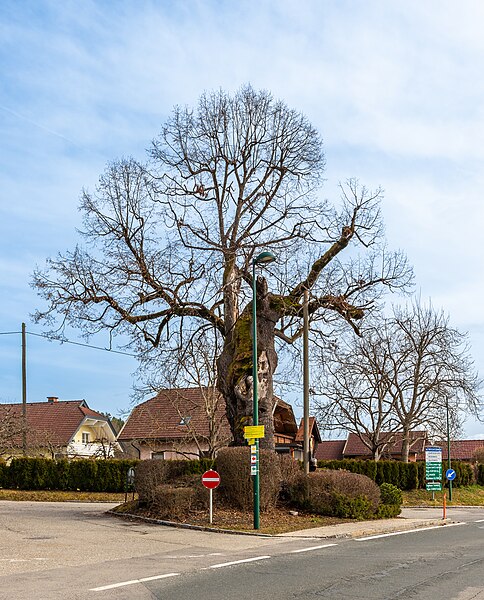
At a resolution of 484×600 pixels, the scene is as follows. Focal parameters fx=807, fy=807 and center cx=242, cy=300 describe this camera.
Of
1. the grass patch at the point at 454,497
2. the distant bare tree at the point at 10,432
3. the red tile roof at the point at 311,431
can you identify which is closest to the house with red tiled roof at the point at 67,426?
the distant bare tree at the point at 10,432

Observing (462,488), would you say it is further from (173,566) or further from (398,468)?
(173,566)

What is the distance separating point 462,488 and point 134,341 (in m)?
34.3

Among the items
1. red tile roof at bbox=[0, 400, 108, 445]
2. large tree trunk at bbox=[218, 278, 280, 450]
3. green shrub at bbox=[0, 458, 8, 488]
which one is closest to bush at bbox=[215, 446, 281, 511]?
large tree trunk at bbox=[218, 278, 280, 450]

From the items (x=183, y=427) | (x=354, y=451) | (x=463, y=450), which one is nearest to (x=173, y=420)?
(x=183, y=427)

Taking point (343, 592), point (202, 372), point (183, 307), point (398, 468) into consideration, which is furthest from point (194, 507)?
point (398, 468)

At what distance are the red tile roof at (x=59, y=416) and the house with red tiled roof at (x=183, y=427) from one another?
4755 mm

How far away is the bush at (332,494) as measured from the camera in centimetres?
2506

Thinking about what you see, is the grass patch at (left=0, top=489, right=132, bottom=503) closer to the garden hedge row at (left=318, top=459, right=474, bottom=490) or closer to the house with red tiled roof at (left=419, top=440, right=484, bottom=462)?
the garden hedge row at (left=318, top=459, right=474, bottom=490)

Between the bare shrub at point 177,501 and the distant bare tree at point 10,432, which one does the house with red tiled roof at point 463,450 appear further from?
the bare shrub at point 177,501

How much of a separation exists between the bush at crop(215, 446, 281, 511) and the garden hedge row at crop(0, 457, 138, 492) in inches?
775

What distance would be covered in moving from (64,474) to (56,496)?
3.57 m

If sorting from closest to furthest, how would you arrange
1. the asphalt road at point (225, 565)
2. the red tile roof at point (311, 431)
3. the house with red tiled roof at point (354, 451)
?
the asphalt road at point (225, 565)
the red tile roof at point (311, 431)
the house with red tiled roof at point (354, 451)

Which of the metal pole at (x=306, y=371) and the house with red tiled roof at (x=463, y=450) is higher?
the metal pole at (x=306, y=371)

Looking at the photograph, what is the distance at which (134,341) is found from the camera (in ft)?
96.6
